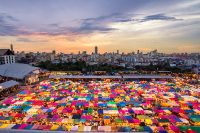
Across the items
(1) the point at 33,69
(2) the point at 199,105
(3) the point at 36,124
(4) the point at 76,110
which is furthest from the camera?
(1) the point at 33,69

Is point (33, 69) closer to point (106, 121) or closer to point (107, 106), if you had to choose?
point (107, 106)

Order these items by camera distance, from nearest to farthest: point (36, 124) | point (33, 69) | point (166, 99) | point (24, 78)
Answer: point (36, 124), point (166, 99), point (24, 78), point (33, 69)

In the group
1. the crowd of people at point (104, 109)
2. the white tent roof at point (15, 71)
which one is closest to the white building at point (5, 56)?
the white tent roof at point (15, 71)

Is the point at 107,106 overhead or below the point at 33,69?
below

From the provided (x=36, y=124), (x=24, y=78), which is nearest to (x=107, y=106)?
(x=36, y=124)


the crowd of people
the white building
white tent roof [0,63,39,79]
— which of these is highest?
the white building

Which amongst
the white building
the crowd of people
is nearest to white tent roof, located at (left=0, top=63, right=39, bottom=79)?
the crowd of people

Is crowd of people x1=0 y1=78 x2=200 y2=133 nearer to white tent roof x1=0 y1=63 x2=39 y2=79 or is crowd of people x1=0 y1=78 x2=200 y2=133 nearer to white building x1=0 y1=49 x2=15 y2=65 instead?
white tent roof x1=0 y1=63 x2=39 y2=79

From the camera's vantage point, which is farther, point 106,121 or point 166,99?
point 166,99
